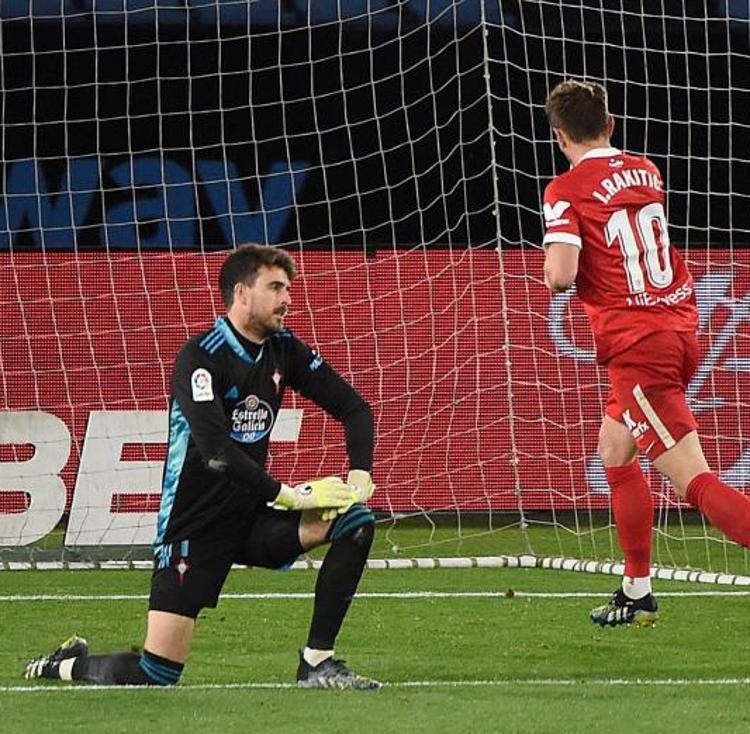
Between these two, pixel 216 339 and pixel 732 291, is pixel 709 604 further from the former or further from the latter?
pixel 732 291

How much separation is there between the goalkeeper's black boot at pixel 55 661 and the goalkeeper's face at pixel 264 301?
1.26m

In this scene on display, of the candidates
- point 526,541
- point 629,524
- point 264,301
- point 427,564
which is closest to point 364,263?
point 526,541

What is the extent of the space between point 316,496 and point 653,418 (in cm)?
137

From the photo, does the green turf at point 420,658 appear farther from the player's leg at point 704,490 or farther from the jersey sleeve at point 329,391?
the jersey sleeve at point 329,391

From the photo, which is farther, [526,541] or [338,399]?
[526,541]

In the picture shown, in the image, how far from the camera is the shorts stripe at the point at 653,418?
7.19 metres

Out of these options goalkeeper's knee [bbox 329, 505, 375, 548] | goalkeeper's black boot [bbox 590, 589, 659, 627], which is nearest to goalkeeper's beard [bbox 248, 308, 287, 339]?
goalkeeper's knee [bbox 329, 505, 375, 548]

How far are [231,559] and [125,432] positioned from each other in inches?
215

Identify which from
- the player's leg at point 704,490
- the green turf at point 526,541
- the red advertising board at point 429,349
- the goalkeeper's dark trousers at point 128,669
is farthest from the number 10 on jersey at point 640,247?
the red advertising board at point 429,349

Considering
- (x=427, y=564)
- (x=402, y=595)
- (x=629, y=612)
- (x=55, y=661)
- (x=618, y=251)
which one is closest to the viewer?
(x=55, y=661)

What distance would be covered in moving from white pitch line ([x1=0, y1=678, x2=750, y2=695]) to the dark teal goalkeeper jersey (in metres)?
0.49

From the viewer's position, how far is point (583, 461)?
1295 cm

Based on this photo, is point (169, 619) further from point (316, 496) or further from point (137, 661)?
point (316, 496)

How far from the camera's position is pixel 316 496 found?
257 inches
